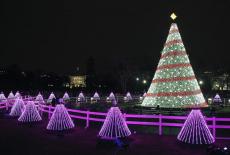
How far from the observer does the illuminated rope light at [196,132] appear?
1225 cm

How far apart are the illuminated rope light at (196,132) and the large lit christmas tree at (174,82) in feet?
27.3

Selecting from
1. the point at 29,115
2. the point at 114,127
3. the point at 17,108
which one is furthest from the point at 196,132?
the point at 17,108

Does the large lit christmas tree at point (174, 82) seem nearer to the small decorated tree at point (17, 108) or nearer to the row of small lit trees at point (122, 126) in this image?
the row of small lit trees at point (122, 126)

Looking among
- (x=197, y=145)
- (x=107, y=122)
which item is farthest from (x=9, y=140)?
(x=197, y=145)

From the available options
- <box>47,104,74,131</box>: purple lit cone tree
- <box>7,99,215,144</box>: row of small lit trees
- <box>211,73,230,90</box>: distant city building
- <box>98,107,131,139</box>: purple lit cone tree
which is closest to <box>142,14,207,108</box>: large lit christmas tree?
<box>47,104,74,131</box>: purple lit cone tree

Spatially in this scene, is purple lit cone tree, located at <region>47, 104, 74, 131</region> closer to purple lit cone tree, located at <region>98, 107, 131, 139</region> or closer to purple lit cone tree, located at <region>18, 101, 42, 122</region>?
purple lit cone tree, located at <region>98, 107, 131, 139</region>

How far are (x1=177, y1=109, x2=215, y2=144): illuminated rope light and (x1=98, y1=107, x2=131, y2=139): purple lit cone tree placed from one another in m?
2.45

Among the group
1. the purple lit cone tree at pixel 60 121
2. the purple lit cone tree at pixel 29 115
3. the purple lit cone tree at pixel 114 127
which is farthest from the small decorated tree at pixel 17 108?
the purple lit cone tree at pixel 114 127

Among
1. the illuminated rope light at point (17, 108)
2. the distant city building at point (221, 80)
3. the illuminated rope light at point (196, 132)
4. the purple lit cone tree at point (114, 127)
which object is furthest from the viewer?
the distant city building at point (221, 80)

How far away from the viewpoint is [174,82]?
21391 mm

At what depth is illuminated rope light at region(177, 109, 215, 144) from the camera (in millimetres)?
12250

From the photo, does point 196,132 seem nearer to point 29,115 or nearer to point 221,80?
point 29,115

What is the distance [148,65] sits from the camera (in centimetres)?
7462

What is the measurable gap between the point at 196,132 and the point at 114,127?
11.2 feet
